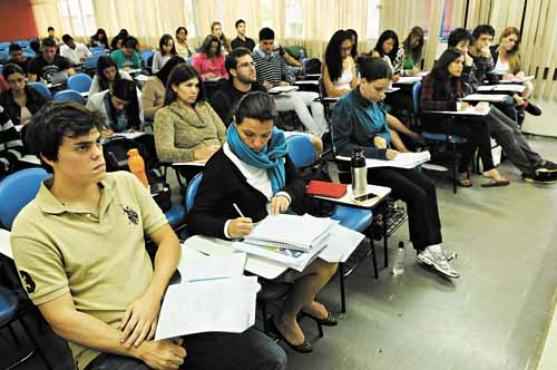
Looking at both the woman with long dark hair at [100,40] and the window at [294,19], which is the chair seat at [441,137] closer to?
the window at [294,19]

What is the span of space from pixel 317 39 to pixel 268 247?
5.65 metres

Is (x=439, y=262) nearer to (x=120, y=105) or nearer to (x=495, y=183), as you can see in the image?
(x=495, y=183)

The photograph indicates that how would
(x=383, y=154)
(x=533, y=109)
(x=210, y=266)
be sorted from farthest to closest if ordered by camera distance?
(x=533, y=109) < (x=383, y=154) < (x=210, y=266)

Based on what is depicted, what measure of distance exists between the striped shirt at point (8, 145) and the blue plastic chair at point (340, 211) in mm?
1745

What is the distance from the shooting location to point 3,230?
172cm

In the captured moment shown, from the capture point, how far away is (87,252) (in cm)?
123

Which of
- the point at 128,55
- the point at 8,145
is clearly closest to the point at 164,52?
the point at 128,55

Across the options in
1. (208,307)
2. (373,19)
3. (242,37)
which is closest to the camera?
(208,307)

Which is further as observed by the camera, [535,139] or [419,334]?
[535,139]

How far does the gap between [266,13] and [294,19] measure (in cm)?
64

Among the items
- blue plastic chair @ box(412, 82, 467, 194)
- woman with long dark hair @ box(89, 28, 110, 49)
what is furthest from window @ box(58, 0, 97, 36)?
blue plastic chair @ box(412, 82, 467, 194)

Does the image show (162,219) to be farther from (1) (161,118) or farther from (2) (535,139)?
(2) (535,139)

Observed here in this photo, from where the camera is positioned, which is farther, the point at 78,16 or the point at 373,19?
the point at 78,16

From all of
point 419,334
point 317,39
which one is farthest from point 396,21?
point 419,334
